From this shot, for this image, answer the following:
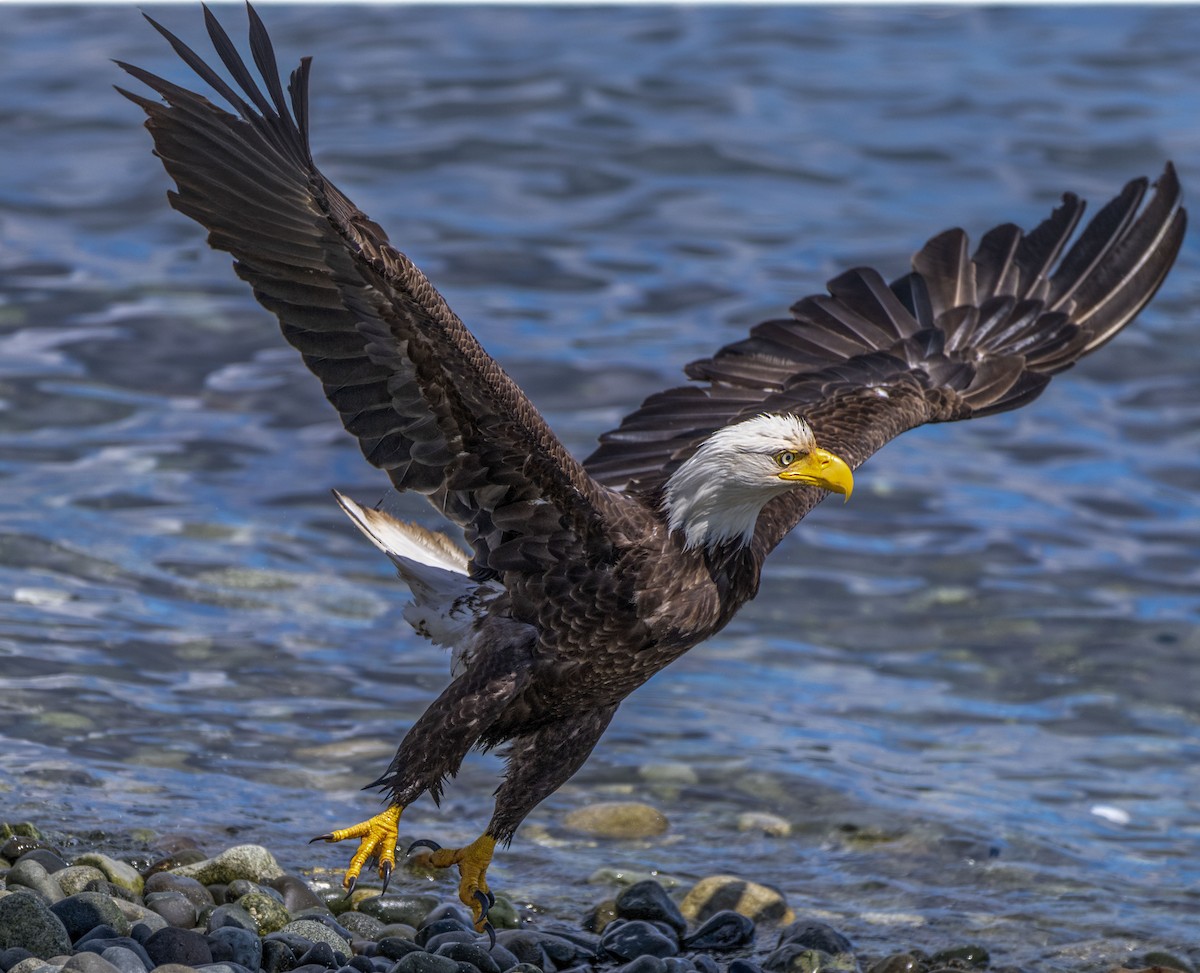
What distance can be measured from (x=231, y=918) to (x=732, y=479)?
1.97 m

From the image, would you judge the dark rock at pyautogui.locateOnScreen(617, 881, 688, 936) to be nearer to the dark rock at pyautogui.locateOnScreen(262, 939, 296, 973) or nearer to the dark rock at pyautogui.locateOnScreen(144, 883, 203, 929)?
the dark rock at pyautogui.locateOnScreen(262, 939, 296, 973)

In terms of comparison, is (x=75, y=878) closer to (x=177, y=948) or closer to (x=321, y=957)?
(x=177, y=948)

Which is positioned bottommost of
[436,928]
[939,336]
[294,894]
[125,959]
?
[436,928]

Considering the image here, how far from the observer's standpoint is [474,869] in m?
5.59

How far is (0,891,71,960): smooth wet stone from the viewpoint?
4617 mm

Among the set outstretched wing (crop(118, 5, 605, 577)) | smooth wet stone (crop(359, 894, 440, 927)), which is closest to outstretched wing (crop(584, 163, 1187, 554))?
outstretched wing (crop(118, 5, 605, 577))

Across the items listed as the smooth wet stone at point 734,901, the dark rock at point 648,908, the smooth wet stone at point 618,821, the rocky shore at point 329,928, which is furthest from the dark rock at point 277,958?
the smooth wet stone at point 618,821

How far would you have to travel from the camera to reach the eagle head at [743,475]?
523 centimetres

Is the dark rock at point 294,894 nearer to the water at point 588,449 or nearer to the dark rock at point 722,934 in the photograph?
the water at point 588,449

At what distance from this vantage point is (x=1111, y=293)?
751cm

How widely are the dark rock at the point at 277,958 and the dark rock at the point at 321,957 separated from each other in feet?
0.12

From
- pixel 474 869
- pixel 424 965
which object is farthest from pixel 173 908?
pixel 474 869

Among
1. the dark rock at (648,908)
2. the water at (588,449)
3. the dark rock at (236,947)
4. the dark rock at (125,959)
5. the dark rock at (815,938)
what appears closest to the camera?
the dark rock at (125,959)

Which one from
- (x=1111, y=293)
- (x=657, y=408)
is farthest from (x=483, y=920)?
(x=1111, y=293)
